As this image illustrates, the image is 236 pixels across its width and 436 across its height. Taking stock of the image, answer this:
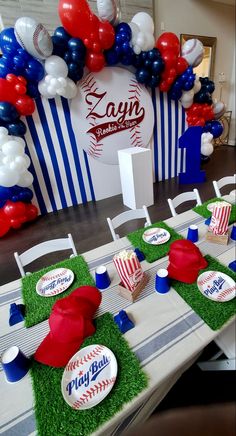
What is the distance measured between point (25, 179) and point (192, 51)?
9.81 ft

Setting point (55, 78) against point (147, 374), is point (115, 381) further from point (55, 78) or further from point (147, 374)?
point (55, 78)

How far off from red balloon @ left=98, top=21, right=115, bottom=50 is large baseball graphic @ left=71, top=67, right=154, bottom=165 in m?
0.40

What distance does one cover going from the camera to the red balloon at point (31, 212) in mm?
2985

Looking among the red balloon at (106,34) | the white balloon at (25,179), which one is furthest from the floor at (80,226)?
the red balloon at (106,34)

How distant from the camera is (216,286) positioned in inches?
40.4

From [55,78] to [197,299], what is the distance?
269cm

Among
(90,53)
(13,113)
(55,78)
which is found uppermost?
(90,53)

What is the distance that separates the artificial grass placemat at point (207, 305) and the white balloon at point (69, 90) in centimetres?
251

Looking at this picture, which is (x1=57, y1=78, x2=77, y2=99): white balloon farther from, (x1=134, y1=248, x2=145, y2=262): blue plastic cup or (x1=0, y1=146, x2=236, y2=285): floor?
(x1=134, y1=248, x2=145, y2=262): blue plastic cup

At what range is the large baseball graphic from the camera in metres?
2.98

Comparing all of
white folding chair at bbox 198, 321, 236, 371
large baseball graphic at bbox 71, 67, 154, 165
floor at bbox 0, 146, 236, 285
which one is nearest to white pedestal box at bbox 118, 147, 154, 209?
floor at bbox 0, 146, 236, 285

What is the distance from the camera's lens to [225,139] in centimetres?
626

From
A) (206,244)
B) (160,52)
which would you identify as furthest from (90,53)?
(206,244)

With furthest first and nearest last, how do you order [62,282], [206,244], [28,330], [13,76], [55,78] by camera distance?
[55,78]
[13,76]
[206,244]
[62,282]
[28,330]
